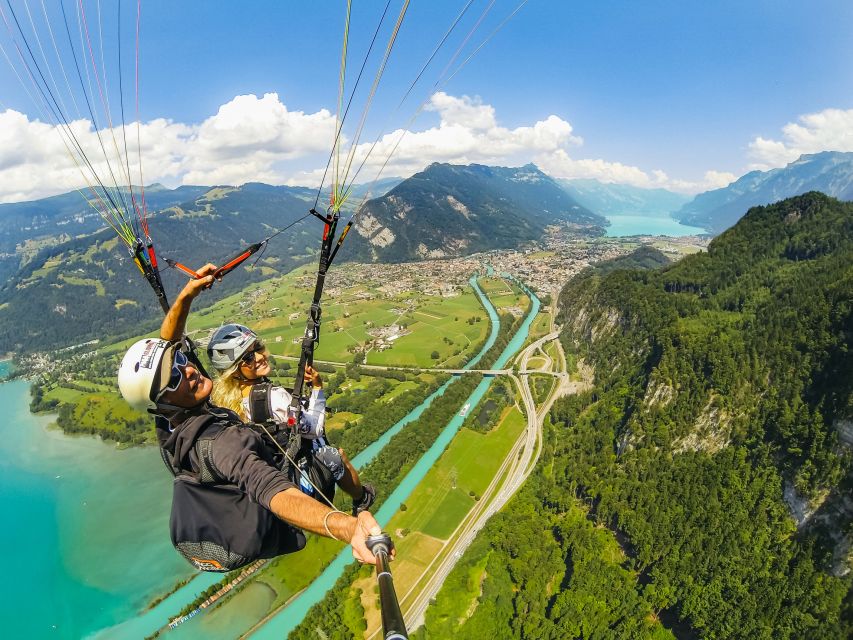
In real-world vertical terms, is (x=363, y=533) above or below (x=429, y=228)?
below

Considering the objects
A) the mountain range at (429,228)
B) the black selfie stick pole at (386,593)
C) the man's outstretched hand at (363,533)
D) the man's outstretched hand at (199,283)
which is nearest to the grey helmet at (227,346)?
the man's outstretched hand at (199,283)

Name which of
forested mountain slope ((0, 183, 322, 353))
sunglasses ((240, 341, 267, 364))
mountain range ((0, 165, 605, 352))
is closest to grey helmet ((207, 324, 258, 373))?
sunglasses ((240, 341, 267, 364))

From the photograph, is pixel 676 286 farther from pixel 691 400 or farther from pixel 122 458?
pixel 122 458

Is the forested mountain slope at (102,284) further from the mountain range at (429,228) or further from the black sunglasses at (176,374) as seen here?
the black sunglasses at (176,374)

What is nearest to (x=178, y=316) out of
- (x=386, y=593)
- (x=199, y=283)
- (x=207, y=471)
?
(x=199, y=283)

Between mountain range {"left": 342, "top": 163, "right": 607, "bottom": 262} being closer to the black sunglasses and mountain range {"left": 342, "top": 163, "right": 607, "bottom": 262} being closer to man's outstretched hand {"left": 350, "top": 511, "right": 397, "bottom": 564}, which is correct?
the black sunglasses

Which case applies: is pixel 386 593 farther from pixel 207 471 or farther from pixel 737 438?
pixel 737 438
